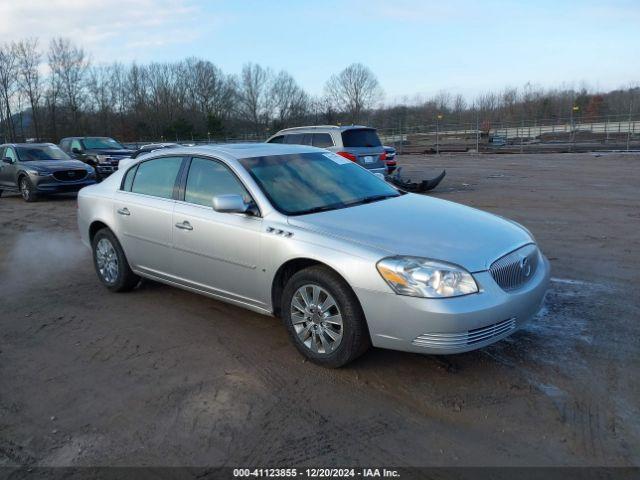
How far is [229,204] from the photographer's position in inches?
167

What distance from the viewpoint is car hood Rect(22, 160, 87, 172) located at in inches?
598

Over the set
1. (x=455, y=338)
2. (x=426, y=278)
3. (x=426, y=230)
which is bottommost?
(x=455, y=338)

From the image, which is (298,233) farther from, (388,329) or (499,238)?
(499,238)

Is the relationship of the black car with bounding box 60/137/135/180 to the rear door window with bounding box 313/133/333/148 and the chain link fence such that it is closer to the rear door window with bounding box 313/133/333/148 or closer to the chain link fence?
the rear door window with bounding box 313/133/333/148

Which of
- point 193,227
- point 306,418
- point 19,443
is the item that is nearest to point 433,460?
point 306,418

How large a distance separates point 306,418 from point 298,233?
1335 millimetres

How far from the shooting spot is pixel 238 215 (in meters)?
4.44

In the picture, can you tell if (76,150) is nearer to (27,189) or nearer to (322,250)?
(27,189)

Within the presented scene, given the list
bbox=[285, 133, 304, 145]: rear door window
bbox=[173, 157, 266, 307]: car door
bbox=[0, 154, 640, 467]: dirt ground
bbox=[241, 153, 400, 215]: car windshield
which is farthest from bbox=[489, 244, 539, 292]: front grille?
bbox=[285, 133, 304, 145]: rear door window

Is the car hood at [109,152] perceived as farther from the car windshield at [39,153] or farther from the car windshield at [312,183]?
the car windshield at [312,183]

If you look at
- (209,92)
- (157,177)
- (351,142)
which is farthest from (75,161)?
(209,92)

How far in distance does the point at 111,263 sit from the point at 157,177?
1.18 meters

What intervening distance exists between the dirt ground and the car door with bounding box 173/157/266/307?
0.45 meters

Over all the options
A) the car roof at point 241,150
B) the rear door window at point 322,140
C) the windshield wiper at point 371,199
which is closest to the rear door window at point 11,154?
the rear door window at point 322,140
